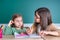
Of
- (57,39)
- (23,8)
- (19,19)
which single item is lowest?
(57,39)

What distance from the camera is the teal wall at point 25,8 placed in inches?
155

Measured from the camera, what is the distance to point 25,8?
3.99 metres

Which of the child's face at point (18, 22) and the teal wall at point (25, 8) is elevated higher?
the teal wall at point (25, 8)

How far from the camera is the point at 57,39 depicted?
2000 mm

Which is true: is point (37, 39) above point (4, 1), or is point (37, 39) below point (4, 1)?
below

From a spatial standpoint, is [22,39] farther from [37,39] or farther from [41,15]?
[41,15]

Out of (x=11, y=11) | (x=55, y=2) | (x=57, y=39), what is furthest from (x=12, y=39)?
(x=55, y=2)

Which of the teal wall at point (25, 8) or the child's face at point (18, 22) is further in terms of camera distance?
the teal wall at point (25, 8)

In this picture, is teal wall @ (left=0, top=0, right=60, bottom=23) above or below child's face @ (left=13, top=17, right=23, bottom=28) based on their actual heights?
above

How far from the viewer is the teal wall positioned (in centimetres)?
394

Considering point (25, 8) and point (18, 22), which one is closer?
point (18, 22)

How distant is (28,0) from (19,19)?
1.26m

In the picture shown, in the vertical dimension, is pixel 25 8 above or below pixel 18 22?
above

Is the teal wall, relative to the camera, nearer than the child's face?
No
